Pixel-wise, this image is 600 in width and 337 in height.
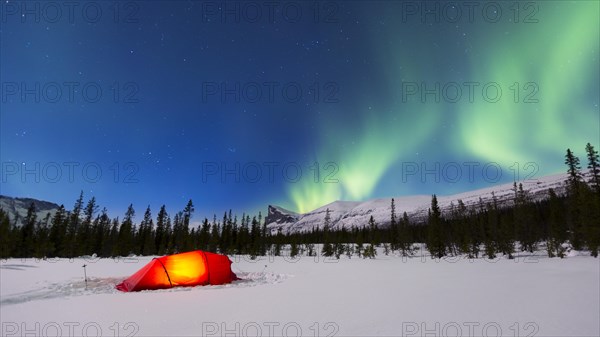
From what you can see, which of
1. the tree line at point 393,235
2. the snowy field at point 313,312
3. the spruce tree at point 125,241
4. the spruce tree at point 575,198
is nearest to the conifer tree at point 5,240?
the tree line at point 393,235

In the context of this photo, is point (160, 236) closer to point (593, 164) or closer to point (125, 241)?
point (125, 241)

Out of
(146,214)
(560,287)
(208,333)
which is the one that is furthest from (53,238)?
(560,287)

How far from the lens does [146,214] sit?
74.8 metres

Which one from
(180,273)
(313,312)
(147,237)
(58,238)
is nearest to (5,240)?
(58,238)

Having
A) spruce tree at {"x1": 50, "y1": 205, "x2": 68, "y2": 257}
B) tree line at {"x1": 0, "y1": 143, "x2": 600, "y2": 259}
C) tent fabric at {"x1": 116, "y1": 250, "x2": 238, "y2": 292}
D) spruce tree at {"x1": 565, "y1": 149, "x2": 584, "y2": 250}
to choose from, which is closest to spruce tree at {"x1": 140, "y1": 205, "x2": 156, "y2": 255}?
tree line at {"x1": 0, "y1": 143, "x2": 600, "y2": 259}

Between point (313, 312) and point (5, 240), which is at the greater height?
point (313, 312)

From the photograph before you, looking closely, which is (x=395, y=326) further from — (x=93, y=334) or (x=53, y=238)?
(x=53, y=238)

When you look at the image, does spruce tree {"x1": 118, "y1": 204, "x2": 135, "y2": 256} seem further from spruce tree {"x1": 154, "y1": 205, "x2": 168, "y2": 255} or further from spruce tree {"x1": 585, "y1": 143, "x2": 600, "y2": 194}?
spruce tree {"x1": 585, "y1": 143, "x2": 600, "y2": 194}

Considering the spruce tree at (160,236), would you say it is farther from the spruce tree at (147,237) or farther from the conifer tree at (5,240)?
the conifer tree at (5,240)

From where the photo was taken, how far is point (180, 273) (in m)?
12.8

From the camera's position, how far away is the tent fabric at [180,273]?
39.3ft

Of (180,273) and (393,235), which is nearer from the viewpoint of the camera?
(180,273)

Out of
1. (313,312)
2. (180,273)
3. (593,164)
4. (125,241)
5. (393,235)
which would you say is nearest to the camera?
(313,312)

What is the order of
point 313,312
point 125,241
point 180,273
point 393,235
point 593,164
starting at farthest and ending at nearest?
point 393,235, point 125,241, point 593,164, point 180,273, point 313,312
